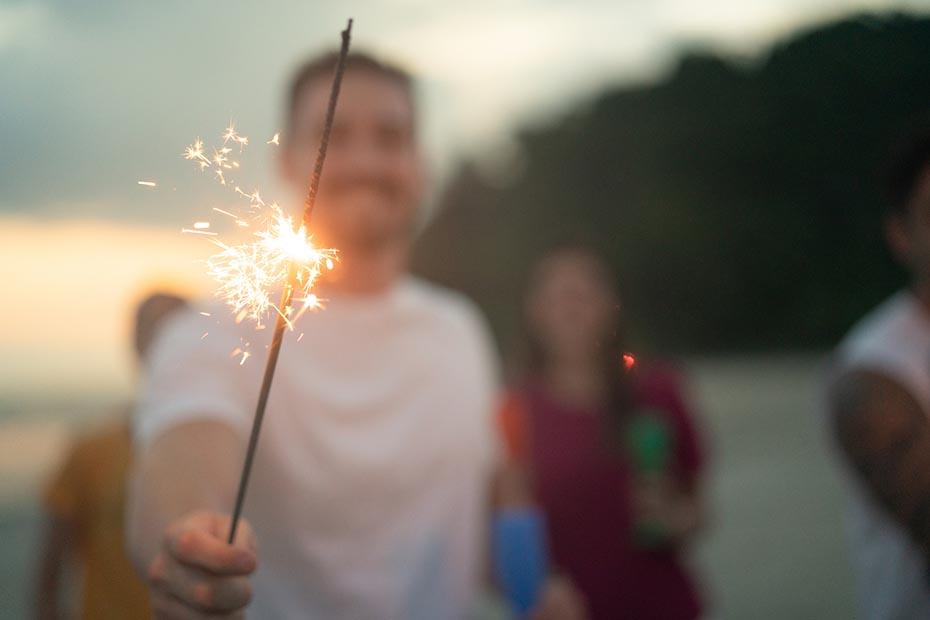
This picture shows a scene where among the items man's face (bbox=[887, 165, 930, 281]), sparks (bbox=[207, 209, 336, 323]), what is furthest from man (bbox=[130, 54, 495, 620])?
man's face (bbox=[887, 165, 930, 281])

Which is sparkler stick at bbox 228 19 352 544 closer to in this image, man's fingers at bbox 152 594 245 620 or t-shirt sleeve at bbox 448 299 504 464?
man's fingers at bbox 152 594 245 620

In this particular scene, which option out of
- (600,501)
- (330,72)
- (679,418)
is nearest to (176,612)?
(330,72)

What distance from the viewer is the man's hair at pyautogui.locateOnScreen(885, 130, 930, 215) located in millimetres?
1796

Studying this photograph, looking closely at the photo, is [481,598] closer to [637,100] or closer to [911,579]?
[911,579]

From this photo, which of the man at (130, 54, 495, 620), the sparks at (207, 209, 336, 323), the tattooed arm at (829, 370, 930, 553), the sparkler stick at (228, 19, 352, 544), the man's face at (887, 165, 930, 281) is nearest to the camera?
the sparkler stick at (228, 19, 352, 544)

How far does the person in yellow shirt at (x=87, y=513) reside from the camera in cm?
304

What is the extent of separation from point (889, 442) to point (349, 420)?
119 centimetres

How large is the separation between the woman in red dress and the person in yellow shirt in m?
1.45

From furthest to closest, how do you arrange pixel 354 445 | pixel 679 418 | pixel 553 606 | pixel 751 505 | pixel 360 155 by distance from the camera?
pixel 751 505, pixel 679 418, pixel 553 606, pixel 354 445, pixel 360 155

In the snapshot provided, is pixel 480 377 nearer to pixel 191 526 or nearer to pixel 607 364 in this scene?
pixel 607 364

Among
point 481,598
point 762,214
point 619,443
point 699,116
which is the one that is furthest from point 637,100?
point 619,443

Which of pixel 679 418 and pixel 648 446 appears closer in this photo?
pixel 648 446

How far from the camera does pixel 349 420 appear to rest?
7.19ft

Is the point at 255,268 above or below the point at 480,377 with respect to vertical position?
above
